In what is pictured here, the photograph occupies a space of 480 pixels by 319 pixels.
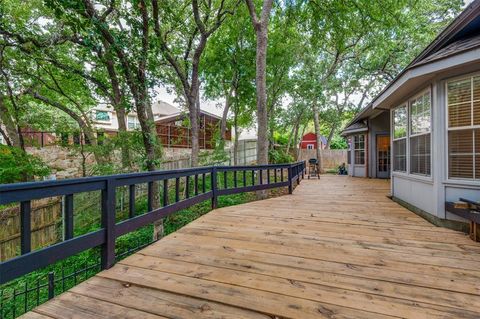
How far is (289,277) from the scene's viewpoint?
200cm

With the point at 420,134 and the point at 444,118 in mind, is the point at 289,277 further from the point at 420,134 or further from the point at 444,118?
the point at 420,134

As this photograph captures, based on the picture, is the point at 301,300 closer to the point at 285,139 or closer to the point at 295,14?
the point at 295,14

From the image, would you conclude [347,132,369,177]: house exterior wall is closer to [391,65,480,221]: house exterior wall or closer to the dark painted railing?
[391,65,480,221]: house exterior wall

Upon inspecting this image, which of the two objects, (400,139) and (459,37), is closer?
(459,37)

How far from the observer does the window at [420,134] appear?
3910 millimetres

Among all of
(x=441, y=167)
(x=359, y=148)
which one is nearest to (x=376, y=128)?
(x=359, y=148)

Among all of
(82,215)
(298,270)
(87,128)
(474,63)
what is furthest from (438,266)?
(87,128)

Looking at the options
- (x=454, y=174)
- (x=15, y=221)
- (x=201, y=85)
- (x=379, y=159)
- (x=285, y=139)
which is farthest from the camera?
(x=285, y=139)

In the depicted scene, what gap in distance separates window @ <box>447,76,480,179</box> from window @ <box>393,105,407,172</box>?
1543 mm

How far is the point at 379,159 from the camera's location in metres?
10.6

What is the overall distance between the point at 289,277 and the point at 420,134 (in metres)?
3.82

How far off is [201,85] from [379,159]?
30.1 ft

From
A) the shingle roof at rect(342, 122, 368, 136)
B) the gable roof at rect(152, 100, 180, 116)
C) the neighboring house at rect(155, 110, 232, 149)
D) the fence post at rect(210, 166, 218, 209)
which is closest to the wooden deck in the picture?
the fence post at rect(210, 166, 218, 209)

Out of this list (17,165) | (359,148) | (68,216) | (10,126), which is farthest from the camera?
(359,148)
